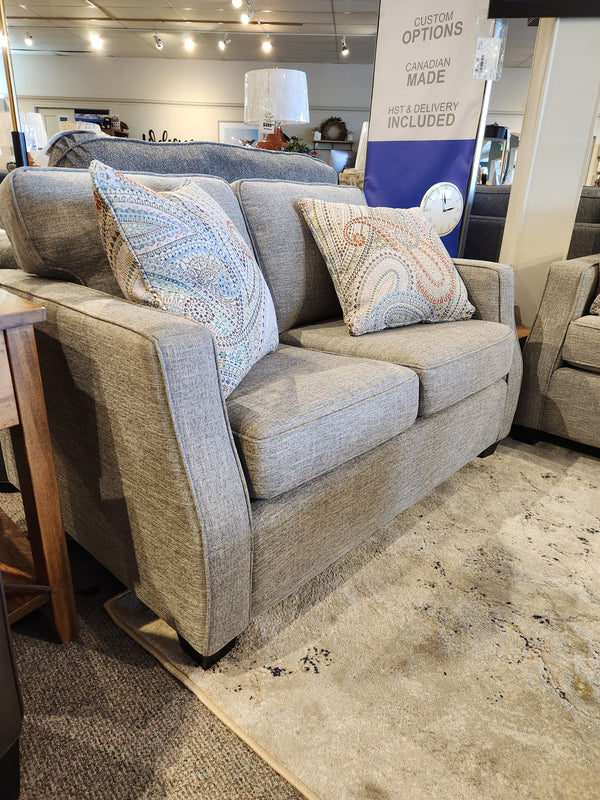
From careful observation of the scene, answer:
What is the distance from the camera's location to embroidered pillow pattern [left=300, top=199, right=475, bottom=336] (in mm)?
1545

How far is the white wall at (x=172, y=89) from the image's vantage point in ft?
25.7

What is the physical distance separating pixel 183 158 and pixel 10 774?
1.47 m

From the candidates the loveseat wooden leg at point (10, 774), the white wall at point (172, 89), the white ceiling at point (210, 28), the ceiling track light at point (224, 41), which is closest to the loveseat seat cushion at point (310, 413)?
the loveseat wooden leg at point (10, 774)

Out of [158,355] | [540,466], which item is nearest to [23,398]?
[158,355]

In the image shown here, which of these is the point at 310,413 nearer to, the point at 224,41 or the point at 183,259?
the point at 183,259

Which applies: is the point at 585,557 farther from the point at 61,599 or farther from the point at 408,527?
the point at 61,599

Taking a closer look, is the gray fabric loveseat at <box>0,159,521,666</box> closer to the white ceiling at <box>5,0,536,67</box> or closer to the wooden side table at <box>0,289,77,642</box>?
the wooden side table at <box>0,289,77,642</box>

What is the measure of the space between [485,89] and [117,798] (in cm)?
292

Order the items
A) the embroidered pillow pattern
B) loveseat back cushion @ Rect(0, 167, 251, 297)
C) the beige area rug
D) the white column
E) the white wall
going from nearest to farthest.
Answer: the beige area rug, loveseat back cushion @ Rect(0, 167, 251, 297), the embroidered pillow pattern, the white column, the white wall

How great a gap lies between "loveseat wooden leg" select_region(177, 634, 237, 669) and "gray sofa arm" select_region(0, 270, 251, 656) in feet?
0.17

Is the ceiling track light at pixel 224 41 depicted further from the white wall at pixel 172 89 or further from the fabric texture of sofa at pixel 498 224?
the fabric texture of sofa at pixel 498 224

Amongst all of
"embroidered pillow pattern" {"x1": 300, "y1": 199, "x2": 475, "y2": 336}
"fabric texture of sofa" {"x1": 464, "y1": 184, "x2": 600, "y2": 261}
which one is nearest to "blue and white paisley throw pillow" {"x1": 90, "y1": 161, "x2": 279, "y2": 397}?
"embroidered pillow pattern" {"x1": 300, "y1": 199, "x2": 475, "y2": 336}

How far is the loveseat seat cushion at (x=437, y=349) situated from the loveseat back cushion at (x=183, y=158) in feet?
1.83

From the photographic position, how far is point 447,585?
48.7 inches
